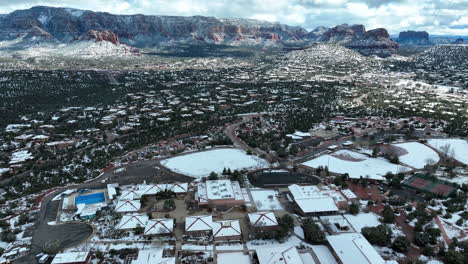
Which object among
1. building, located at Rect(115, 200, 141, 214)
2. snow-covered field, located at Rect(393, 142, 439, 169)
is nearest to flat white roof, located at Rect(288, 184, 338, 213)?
snow-covered field, located at Rect(393, 142, 439, 169)

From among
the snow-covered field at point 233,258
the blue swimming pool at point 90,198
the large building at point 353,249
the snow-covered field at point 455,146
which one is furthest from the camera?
the snow-covered field at point 455,146

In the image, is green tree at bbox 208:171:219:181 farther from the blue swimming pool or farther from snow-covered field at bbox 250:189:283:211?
the blue swimming pool

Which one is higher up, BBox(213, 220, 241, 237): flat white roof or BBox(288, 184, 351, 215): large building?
BBox(288, 184, 351, 215): large building

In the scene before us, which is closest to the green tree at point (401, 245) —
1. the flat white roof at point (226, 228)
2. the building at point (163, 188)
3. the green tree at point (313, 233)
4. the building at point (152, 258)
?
the green tree at point (313, 233)

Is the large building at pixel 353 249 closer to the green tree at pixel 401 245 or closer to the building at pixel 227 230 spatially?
the green tree at pixel 401 245

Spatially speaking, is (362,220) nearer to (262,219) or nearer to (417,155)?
(262,219)

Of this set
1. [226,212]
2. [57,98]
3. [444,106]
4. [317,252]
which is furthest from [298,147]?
[57,98]

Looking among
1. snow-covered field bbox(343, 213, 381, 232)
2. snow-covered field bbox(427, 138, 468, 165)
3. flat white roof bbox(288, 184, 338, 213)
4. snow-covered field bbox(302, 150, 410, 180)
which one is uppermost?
snow-covered field bbox(427, 138, 468, 165)
